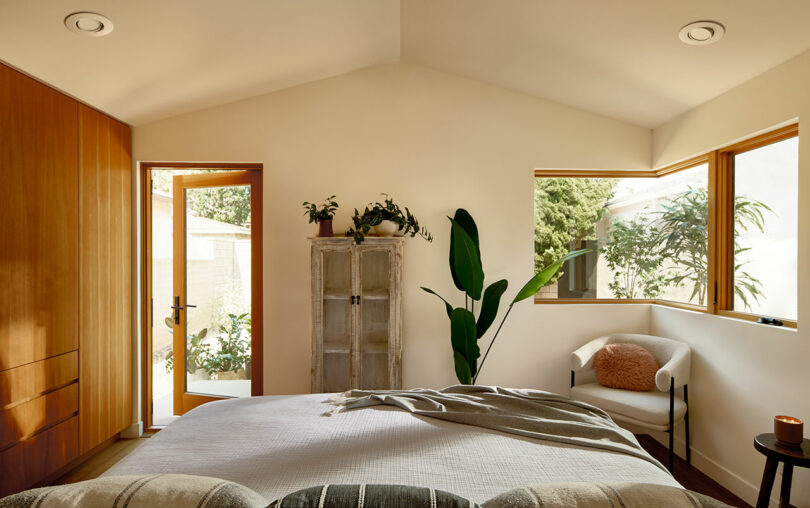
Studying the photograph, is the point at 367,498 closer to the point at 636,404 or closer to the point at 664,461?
the point at 636,404

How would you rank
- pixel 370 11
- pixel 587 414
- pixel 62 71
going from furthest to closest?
pixel 370 11
pixel 62 71
pixel 587 414

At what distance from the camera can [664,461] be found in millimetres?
2926

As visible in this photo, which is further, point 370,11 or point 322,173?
point 322,173

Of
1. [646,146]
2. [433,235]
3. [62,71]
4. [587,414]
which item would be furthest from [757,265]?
[62,71]

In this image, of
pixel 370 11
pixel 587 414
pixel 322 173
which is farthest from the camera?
pixel 322 173

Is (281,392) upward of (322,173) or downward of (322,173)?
downward

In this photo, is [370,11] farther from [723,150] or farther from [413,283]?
[723,150]

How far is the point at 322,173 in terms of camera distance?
335 centimetres

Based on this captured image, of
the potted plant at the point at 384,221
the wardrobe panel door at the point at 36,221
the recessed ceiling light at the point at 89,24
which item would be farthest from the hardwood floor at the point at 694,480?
the recessed ceiling light at the point at 89,24

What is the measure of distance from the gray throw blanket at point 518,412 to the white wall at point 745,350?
1075 millimetres

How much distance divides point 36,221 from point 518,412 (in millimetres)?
2716

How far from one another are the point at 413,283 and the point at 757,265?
217 centimetres

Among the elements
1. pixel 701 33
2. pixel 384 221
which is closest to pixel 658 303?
pixel 701 33

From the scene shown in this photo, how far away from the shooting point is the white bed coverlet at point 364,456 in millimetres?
1346
